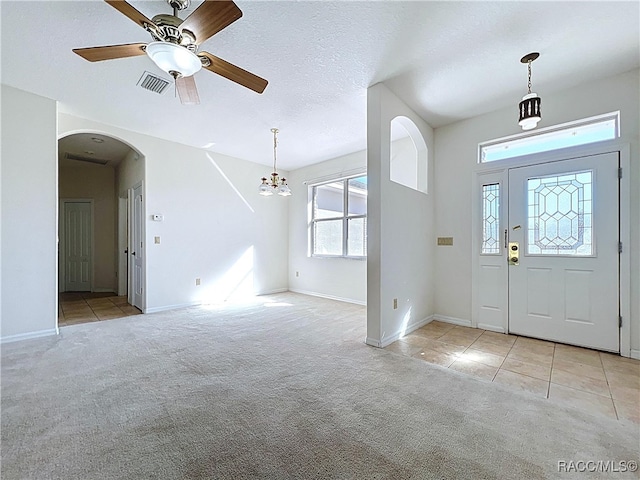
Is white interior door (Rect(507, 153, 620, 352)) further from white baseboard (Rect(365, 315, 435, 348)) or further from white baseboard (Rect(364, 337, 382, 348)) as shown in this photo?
white baseboard (Rect(364, 337, 382, 348))

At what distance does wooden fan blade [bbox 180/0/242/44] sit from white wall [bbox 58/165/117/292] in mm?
6501

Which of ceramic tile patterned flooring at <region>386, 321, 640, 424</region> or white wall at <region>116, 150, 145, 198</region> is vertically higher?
white wall at <region>116, 150, 145, 198</region>

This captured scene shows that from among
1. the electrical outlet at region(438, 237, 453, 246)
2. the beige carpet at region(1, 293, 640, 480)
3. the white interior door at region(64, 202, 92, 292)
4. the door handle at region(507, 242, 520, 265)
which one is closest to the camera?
the beige carpet at region(1, 293, 640, 480)

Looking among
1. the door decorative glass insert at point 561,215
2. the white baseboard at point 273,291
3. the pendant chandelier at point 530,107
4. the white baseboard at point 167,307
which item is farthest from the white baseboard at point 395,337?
the white baseboard at point 273,291

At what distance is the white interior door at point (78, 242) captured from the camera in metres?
6.67

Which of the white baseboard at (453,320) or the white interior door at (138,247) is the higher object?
the white interior door at (138,247)

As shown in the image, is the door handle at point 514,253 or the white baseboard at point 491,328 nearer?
the door handle at point 514,253

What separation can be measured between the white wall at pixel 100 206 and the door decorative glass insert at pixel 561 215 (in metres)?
8.18

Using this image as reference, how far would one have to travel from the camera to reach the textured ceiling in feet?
6.73

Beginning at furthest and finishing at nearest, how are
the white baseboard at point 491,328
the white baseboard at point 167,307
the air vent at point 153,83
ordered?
the white baseboard at point 167,307
the white baseboard at point 491,328
the air vent at point 153,83

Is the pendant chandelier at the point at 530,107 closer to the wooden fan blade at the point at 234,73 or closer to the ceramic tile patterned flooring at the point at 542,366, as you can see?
the ceramic tile patterned flooring at the point at 542,366

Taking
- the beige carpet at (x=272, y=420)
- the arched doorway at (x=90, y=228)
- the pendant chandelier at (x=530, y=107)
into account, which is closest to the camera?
the beige carpet at (x=272, y=420)

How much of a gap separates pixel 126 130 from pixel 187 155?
0.92 metres

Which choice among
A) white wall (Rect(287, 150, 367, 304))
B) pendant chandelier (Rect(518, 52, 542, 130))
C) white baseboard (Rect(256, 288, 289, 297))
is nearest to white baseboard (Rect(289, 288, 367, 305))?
white wall (Rect(287, 150, 367, 304))
